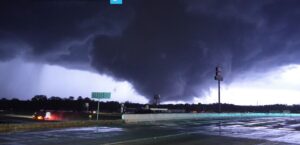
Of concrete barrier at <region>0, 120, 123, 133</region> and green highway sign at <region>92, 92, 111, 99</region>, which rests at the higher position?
green highway sign at <region>92, 92, 111, 99</region>

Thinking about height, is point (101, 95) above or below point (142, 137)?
above

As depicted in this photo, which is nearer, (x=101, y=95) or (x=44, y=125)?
(x=44, y=125)

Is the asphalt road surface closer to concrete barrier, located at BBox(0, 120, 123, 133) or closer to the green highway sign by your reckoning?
concrete barrier, located at BBox(0, 120, 123, 133)

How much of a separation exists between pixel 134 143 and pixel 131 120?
2165 cm

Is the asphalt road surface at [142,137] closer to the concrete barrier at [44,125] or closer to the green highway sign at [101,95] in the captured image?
Answer: the concrete barrier at [44,125]

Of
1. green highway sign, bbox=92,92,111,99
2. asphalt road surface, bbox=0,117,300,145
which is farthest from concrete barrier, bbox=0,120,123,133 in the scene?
green highway sign, bbox=92,92,111,99

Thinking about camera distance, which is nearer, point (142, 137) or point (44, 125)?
point (142, 137)

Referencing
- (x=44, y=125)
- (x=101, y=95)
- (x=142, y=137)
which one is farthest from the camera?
(x=101, y=95)

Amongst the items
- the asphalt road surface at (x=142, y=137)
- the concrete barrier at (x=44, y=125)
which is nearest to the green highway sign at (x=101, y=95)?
the concrete barrier at (x=44, y=125)

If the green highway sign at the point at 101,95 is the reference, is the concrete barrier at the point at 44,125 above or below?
below

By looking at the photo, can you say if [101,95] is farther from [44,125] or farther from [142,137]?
[142,137]

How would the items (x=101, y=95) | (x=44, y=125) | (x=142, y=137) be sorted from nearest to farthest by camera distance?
(x=142, y=137) → (x=44, y=125) → (x=101, y=95)

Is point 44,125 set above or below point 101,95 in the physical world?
A: below

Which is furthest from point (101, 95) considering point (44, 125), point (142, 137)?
point (142, 137)
